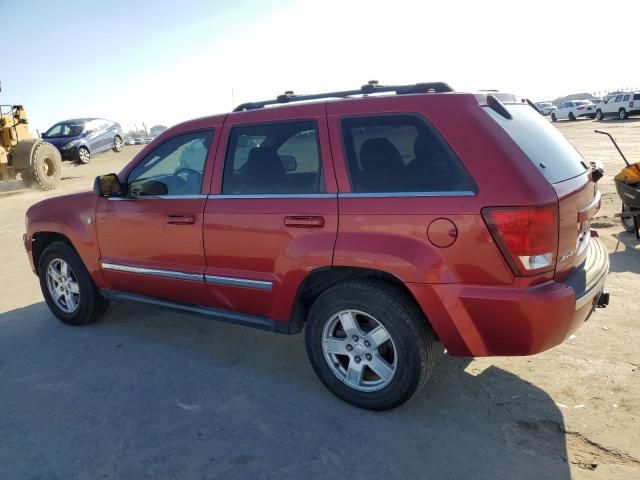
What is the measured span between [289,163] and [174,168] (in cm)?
113

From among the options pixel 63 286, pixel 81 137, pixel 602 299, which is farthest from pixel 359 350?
pixel 81 137

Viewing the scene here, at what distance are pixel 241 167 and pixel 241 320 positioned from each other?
1.08 m

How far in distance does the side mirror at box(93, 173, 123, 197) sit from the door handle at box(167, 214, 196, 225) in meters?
0.59

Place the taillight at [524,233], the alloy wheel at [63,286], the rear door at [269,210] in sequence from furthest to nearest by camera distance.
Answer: the alloy wheel at [63,286] → the rear door at [269,210] → the taillight at [524,233]

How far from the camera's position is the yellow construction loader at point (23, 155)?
48.1ft

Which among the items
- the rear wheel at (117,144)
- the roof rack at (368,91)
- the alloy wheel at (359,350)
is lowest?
the alloy wheel at (359,350)

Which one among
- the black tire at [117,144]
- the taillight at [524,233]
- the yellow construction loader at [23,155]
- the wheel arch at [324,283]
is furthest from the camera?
the black tire at [117,144]

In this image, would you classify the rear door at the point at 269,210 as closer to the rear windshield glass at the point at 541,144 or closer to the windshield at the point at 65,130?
the rear windshield glass at the point at 541,144

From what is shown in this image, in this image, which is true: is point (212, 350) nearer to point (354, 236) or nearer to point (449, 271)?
point (354, 236)

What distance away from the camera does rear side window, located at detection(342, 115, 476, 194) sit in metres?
2.83

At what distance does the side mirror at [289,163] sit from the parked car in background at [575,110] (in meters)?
42.2

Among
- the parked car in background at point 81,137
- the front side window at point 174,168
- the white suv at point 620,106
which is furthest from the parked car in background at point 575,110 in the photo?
the front side window at point 174,168

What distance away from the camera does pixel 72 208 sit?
4574 millimetres

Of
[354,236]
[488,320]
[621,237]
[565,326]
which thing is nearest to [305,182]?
[354,236]
